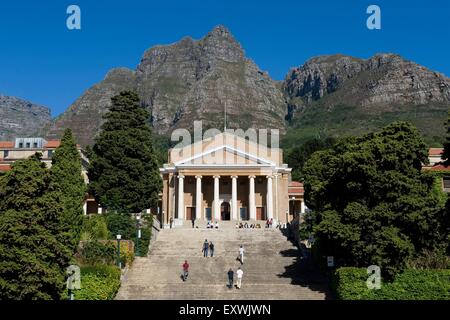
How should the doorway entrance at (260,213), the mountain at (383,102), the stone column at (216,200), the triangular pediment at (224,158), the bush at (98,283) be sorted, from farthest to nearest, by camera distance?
the mountain at (383,102)
the doorway entrance at (260,213)
the triangular pediment at (224,158)
the stone column at (216,200)
the bush at (98,283)

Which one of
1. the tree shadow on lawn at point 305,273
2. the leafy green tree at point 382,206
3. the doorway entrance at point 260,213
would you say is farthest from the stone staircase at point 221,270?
the doorway entrance at point 260,213

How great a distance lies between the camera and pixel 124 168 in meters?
44.0

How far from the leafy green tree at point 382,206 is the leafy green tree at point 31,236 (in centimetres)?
1243

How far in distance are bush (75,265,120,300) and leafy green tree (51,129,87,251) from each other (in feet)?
9.00

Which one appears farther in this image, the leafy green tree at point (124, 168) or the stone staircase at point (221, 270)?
the leafy green tree at point (124, 168)

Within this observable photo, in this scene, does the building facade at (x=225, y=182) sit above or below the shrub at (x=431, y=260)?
above

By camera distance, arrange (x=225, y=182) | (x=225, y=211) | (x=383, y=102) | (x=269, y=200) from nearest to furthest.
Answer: (x=269, y=200) → (x=225, y=182) → (x=225, y=211) → (x=383, y=102)

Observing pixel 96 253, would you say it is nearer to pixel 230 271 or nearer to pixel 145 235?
pixel 145 235

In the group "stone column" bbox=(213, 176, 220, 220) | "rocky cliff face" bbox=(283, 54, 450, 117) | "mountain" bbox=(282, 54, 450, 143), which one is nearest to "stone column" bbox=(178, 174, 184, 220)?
"stone column" bbox=(213, 176, 220, 220)

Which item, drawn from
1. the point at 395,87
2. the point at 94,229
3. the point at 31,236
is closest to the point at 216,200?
the point at 94,229

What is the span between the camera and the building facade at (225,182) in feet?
184

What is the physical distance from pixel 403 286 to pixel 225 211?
34.5 m

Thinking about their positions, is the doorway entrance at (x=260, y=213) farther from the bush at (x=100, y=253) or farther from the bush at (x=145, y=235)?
the bush at (x=100, y=253)
